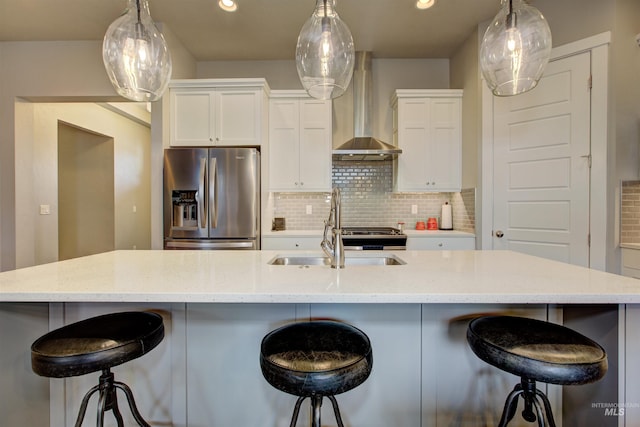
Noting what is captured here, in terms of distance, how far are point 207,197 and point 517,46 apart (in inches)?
101

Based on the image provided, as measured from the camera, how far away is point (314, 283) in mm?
1105

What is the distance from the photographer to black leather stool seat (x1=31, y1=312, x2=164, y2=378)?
96cm

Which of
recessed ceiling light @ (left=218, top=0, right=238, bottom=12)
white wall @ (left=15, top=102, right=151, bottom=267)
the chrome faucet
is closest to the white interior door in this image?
the chrome faucet

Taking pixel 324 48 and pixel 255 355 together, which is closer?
pixel 255 355

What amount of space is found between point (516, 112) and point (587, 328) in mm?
2197

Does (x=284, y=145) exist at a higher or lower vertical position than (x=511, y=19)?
lower

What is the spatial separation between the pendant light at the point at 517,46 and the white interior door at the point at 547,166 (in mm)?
1352

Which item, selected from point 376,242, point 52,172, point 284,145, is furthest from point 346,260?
point 52,172

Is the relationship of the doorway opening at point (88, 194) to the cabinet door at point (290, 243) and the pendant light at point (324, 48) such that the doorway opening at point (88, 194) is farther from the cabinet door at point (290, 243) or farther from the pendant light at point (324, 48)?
the pendant light at point (324, 48)

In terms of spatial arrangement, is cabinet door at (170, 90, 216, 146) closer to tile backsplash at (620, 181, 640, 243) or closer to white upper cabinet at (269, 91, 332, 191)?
white upper cabinet at (269, 91, 332, 191)

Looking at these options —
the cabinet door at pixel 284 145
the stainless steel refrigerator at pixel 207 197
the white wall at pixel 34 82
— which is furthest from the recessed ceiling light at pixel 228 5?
the stainless steel refrigerator at pixel 207 197

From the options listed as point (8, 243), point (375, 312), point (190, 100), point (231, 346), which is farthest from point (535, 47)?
point (8, 243)

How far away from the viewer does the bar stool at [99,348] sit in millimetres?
959

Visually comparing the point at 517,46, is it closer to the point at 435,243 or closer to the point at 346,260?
the point at 346,260
